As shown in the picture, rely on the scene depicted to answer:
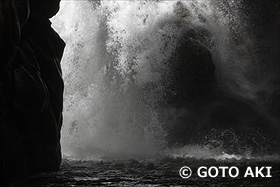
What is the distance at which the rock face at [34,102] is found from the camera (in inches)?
414

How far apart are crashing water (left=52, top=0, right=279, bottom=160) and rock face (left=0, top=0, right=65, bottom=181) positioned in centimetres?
313

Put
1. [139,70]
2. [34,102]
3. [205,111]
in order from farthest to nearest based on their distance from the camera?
[205,111], [139,70], [34,102]

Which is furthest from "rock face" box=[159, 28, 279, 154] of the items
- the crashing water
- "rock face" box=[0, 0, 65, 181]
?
"rock face" box=[0, 0, 65, 181]

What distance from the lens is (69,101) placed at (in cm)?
2111

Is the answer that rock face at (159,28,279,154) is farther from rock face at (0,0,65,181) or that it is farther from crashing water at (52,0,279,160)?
rock face at (0,0,65,181)

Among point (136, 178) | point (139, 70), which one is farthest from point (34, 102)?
point (139, 70)

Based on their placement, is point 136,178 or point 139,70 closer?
point 136,178

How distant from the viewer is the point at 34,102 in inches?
444

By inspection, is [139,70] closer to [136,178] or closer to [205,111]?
[205,111]

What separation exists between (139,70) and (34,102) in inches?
441

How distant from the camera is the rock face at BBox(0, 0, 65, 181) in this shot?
1052 cm

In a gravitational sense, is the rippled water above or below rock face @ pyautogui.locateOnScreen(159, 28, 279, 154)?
below

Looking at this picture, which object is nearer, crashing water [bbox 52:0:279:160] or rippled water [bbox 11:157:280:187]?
rippled water [bbox 11:157:280:187]

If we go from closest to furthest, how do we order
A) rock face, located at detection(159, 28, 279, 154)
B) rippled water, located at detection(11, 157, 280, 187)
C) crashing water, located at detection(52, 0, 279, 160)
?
rippled water, located at detection(11, 157, 280, 187) < crashing water, located at detection(52, 0, 279, 160) < rock face, located at detection(159, 28, 279, 154)
